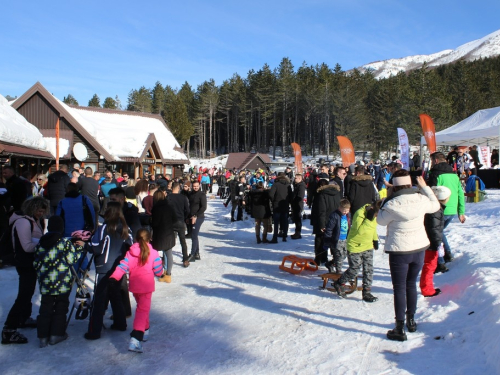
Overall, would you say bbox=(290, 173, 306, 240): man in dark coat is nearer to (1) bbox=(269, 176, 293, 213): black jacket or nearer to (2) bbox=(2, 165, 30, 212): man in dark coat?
(1) bbox=(269, 176, 293, 213): black jacket

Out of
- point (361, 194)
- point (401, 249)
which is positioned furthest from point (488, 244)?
point (401, 249)

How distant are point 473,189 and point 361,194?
6623 millimetres

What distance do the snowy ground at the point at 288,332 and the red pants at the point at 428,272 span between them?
173 millimetres

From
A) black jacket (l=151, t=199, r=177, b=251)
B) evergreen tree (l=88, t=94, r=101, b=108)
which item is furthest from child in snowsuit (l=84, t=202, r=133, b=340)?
evergreen tree (l=88, t=94, r=101, b=108)

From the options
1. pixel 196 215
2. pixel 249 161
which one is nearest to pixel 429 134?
pixel 196 215

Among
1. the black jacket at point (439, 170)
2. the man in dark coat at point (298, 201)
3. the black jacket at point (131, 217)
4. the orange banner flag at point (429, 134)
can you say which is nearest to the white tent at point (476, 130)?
the orange banner flag at point (429, 134)

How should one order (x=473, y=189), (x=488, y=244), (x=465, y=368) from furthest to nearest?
(x=473, y=189) < (x=488, y=244) < (x=465, y=368)

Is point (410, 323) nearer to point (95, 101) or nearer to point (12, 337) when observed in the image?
point (12, 337)

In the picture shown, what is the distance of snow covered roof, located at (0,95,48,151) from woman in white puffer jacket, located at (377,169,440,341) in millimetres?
9476

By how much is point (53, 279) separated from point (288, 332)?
2.81 meters

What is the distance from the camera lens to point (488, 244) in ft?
25.4

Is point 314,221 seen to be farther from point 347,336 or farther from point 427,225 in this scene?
point 347,336

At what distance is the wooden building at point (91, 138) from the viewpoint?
71.1ft

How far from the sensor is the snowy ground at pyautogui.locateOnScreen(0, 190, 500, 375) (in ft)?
13.8
